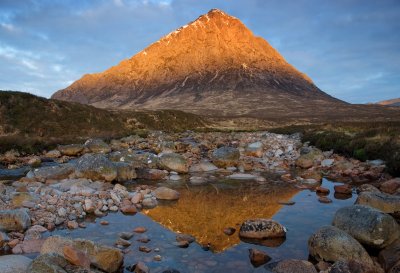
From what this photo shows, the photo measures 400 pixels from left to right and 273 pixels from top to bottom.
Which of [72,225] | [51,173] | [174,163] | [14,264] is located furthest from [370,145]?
[14,264]

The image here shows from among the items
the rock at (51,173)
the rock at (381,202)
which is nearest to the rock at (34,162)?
the rock at (51,173)

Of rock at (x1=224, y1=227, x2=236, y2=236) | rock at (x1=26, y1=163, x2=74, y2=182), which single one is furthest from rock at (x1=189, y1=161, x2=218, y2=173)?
rock at (x1=224, y1=227, x2=236, y2=236)

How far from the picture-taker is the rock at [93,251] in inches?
307

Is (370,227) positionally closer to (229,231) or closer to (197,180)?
(229,231)

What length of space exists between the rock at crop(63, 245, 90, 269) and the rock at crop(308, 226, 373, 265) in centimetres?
491

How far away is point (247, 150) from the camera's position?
27500mm

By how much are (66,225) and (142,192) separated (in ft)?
12.9

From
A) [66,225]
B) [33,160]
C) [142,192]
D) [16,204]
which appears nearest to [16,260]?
[66,225]

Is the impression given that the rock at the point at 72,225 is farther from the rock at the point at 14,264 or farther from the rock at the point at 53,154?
the rock at the point at 53,154

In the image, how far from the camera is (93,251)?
7.88m

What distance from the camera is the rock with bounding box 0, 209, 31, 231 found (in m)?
10.1

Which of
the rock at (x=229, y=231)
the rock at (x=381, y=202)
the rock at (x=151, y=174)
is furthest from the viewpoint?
the rock at (x=151, y=174)

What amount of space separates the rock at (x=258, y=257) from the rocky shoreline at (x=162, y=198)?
0.07 feet

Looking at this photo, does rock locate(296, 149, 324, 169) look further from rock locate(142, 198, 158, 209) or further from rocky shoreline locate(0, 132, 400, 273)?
rock locate(142, 198, 158, 209)
